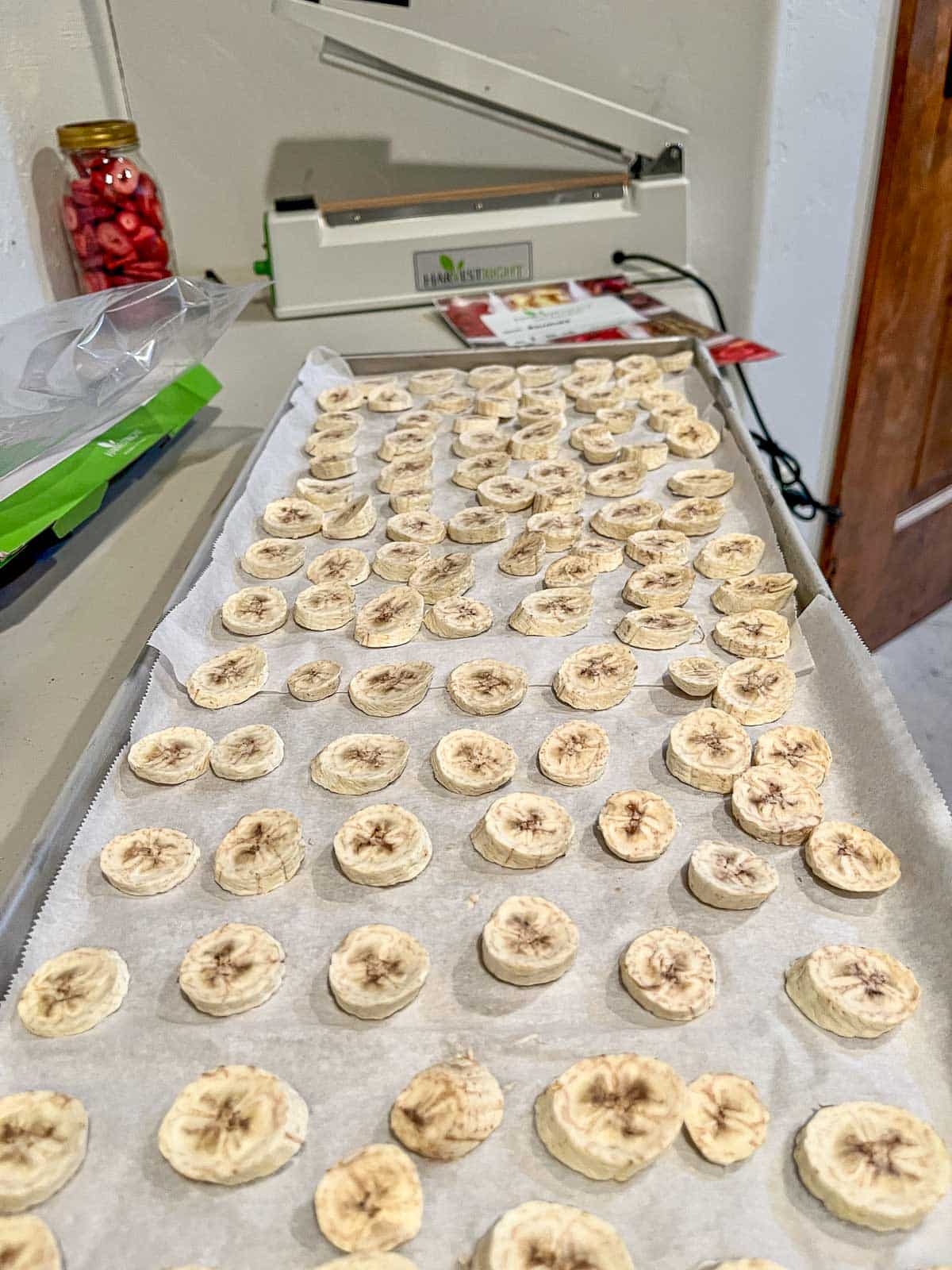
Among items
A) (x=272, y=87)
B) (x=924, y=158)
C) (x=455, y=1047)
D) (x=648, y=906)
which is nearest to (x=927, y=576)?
(x=924, y=158)

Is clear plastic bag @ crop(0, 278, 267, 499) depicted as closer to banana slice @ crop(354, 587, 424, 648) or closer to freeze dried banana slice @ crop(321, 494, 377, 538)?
freeze dried banana slice @ crop(321, 494, 377, 538)

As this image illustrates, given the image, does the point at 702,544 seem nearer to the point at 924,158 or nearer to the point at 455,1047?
the point at 455,1047

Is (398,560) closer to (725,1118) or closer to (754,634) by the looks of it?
(754,634)

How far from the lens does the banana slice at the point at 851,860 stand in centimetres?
100

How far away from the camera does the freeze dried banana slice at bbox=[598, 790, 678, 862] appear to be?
107 centimetres

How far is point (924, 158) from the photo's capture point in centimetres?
268

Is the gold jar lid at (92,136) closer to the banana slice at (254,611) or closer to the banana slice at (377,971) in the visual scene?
the banana slice at (254,611)

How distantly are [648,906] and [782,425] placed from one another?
2.43 m

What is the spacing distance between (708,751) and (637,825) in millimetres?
149

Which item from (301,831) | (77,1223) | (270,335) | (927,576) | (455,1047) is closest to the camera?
(77,1223)

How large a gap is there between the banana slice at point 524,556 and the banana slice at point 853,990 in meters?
0.79

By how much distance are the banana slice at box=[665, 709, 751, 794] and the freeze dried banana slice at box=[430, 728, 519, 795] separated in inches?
8.0

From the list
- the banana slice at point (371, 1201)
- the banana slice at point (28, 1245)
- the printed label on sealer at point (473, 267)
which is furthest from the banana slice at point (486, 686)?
the printed label on sealer at point (473, 267)

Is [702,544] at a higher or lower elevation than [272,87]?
lower
